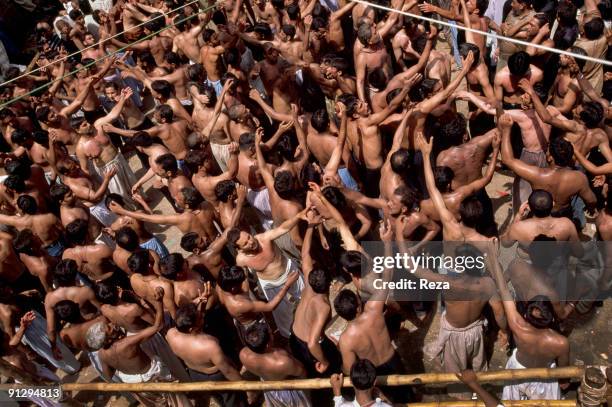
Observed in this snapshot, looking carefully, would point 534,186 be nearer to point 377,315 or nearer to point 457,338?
point 457,338

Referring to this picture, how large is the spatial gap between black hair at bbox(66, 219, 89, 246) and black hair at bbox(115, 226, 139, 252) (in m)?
0.56

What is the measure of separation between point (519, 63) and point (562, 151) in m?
1.57

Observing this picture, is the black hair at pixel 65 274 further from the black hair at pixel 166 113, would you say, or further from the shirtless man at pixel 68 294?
the black hair at pixel 166 113

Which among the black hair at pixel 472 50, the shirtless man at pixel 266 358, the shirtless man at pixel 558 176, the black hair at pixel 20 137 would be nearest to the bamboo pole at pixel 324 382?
the shirtless man at pixel 266 358

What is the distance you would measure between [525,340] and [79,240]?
4708 millimetres

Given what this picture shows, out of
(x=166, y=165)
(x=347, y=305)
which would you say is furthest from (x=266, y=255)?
(x=166, y=165)

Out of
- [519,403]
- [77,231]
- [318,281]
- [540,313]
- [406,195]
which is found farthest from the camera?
[77,231]

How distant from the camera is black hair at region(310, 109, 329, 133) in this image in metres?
6.23

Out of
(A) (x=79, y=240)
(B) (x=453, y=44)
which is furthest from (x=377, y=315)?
(B) (x=453, y=44)

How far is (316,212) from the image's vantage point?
17.7ft

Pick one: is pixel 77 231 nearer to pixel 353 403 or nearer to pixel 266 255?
pixel 266 255

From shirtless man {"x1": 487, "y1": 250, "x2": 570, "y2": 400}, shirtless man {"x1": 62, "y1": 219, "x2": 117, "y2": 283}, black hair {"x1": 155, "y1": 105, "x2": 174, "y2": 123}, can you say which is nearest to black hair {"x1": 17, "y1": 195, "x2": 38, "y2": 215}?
shirtless man {"x1": 62, "y1": 219, "x2": 117, "y2": 283}

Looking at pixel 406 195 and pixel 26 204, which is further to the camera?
pixel 26 204

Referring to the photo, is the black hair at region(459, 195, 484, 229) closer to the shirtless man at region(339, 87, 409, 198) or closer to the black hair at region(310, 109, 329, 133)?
the shirtless man at region(339, 87, 409, 198)
